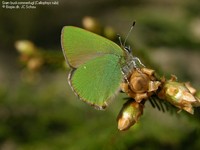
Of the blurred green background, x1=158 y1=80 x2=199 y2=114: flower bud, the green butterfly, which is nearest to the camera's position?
x1=158 y1=80 x2=199 y2=114: flower bud

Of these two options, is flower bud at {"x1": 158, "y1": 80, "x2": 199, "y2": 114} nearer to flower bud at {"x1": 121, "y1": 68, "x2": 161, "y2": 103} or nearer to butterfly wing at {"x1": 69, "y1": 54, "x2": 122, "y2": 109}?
flower bud at {"x1": 121, "y1": 68, "x2": 161, "y2": 103}

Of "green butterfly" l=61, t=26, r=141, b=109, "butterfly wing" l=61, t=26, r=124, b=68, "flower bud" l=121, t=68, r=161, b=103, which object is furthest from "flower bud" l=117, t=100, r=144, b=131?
"butterfly wing" l=61, t=26, r=124, b=68

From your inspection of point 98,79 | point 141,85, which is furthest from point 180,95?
point 98,79

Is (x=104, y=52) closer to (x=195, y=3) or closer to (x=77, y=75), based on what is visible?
(x=77, y=75)

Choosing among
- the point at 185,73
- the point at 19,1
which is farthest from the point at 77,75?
the point at 19,1

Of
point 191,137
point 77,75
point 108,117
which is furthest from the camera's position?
point 108,117

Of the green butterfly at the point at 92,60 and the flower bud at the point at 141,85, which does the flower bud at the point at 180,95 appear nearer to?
the flower bud at the point at 141,85
